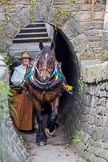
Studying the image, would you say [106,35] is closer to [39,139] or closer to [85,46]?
[85,46]

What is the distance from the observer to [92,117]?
966cm

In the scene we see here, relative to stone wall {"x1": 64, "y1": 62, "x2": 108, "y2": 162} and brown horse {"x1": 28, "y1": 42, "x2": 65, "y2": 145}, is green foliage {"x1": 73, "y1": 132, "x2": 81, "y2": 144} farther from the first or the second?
brown horse {"x1": 28, "y1": 42, "x2": 65, "y2": 145}

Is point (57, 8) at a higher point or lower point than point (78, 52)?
higher

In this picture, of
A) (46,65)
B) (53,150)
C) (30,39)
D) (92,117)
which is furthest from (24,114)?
(30,39)

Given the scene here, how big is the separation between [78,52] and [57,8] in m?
0.89

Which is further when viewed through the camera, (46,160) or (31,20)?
(31,20)

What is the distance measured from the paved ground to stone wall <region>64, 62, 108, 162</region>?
15 cm

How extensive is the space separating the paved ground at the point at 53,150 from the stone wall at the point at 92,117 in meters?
0.15

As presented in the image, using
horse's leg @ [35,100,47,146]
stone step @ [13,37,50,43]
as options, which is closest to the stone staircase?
stone step @ [13,37,50,43]

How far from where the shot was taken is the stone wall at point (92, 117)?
881 cm

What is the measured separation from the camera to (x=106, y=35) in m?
11.2

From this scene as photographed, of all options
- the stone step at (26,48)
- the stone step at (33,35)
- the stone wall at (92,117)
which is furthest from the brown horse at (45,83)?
the stone step at (33,35)

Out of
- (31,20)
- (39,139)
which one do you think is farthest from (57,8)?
(39,139)

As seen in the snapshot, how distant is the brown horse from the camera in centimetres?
1030
